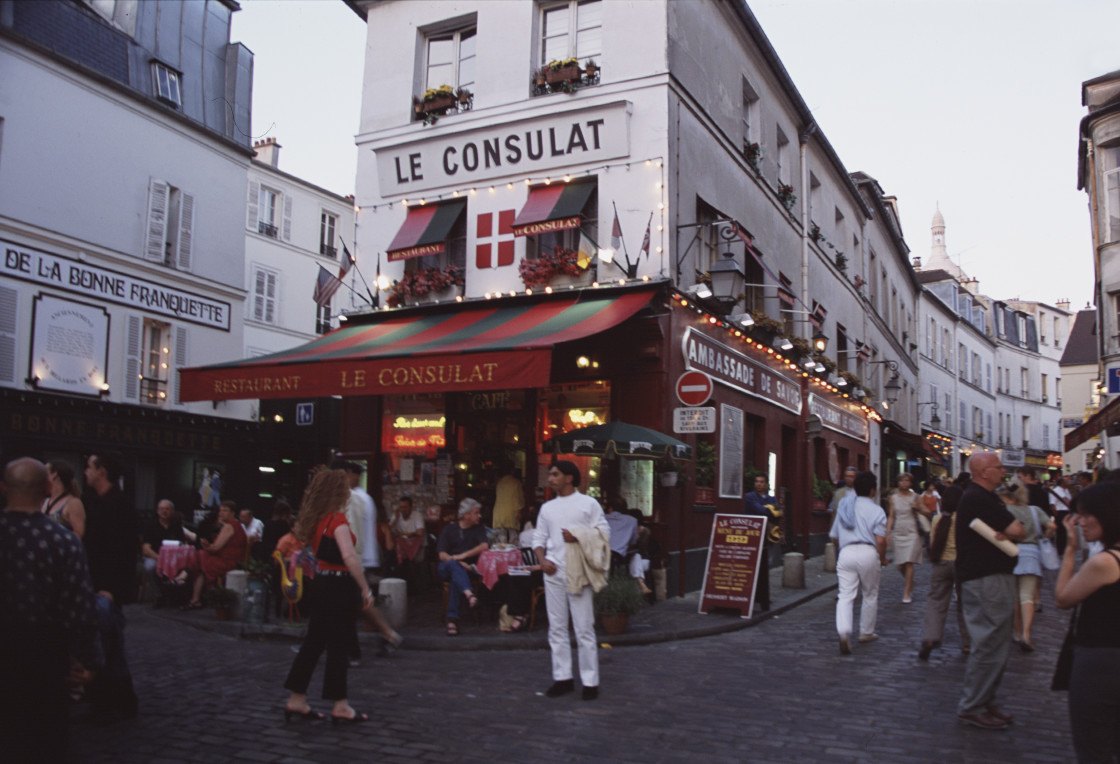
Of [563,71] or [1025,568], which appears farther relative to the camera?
[563,71]

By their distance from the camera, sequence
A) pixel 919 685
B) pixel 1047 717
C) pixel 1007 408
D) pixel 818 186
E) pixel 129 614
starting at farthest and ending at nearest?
pixel 1007 408 < pixel 818 186 < pixel 129 614 < pixel 919 685 < pixel 1047 717

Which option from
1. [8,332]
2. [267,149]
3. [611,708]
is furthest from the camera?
[267,149]

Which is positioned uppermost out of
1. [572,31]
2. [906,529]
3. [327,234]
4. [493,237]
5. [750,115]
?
[327,234]

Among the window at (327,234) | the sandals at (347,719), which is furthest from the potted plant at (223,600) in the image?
the window at (327,234)

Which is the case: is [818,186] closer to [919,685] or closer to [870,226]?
[870,226]

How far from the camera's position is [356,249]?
1555cm

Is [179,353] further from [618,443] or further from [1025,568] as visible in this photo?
[1025,568]

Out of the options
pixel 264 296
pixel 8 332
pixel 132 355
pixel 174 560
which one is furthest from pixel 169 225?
pixel 174 560

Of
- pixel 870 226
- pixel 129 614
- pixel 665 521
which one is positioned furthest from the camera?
pixel 870 226

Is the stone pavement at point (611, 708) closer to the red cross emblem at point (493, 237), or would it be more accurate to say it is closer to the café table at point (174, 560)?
the café table at point (174, 560)

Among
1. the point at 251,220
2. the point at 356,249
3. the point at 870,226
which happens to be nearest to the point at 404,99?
the point at 356,249

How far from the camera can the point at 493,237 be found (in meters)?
14.1

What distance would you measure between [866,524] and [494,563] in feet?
12.6

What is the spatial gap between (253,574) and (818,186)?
1695cm
